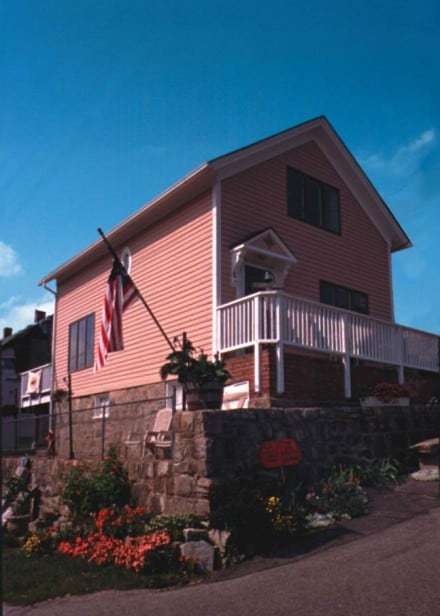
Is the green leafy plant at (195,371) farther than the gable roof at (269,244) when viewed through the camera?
No

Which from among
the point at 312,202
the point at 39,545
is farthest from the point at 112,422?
the point at 312,202

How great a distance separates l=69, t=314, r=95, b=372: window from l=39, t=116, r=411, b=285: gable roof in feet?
6.17

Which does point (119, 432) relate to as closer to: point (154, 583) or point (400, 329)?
point (154, 583)

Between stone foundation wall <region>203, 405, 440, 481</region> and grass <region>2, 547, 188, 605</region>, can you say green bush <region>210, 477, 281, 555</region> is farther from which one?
grass <region>2, 547, 188, 605</region>

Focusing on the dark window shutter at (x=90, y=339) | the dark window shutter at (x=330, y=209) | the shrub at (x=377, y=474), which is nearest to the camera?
the shrub at (x=377, y=474)

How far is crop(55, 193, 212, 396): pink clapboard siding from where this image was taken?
48.9 feet

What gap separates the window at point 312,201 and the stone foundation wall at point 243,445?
6.18 m

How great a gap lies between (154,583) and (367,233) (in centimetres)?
1342

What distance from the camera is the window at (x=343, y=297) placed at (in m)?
16.9

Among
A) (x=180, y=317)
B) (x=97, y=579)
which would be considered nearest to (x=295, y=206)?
(x=180, y=317)

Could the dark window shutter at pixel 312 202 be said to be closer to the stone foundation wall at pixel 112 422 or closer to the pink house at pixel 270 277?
the pink house at pixel 270 277

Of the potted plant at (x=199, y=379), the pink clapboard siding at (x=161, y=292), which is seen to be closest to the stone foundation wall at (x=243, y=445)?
the potted plant at (x=199, y=379)

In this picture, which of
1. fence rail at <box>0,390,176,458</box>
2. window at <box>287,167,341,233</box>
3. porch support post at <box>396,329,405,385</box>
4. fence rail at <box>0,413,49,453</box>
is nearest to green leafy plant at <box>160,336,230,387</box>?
fence rail at <box>0,390,176,458</box>

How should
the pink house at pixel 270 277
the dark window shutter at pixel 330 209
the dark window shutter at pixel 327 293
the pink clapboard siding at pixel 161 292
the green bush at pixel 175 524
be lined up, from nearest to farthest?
the green bush at pixel 175 524 < the pink house at pixel 270 277 < the pink clapboard siding at pixel 161 292 < the dark window shutter at pixel 327 293 < the dark window shutter at pixel 330 209
